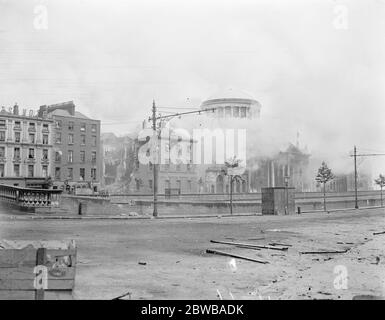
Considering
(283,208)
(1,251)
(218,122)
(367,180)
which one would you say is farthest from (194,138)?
(1,251)

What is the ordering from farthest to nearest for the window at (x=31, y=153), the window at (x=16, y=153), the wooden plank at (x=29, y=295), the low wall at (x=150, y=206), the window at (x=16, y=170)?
1. the low wall at (x=150, y=206)
2. the window at (x=16, y=170)
3. the window at (x=31, y=153)
4. the window at (x=16, y=153)
5. the wooden plank at (x=29, y=295)

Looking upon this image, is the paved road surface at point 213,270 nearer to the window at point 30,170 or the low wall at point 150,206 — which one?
the window at point 30,170

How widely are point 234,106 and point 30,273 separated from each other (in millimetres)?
18176

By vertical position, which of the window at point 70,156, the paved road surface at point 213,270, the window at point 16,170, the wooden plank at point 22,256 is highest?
the window at point 70,156

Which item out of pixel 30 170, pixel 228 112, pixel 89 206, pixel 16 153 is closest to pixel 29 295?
pixel 16 153

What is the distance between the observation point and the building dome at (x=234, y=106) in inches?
771

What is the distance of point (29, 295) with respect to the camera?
15.5 feet

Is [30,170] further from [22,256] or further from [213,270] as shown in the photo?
[22,256]

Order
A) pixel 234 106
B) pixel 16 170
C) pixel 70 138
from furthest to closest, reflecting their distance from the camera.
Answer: pixel 234 106, pixel 70 138, pixel 16 170

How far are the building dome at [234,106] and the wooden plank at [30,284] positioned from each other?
1471 centimetres

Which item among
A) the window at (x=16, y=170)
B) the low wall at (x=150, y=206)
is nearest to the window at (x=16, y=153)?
the window at (x=16, y=170)

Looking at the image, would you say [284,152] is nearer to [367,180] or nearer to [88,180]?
[367,180]

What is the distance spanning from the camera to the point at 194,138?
31.2 m

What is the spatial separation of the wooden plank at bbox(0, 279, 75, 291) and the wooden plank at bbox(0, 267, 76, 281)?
4 centimetres
